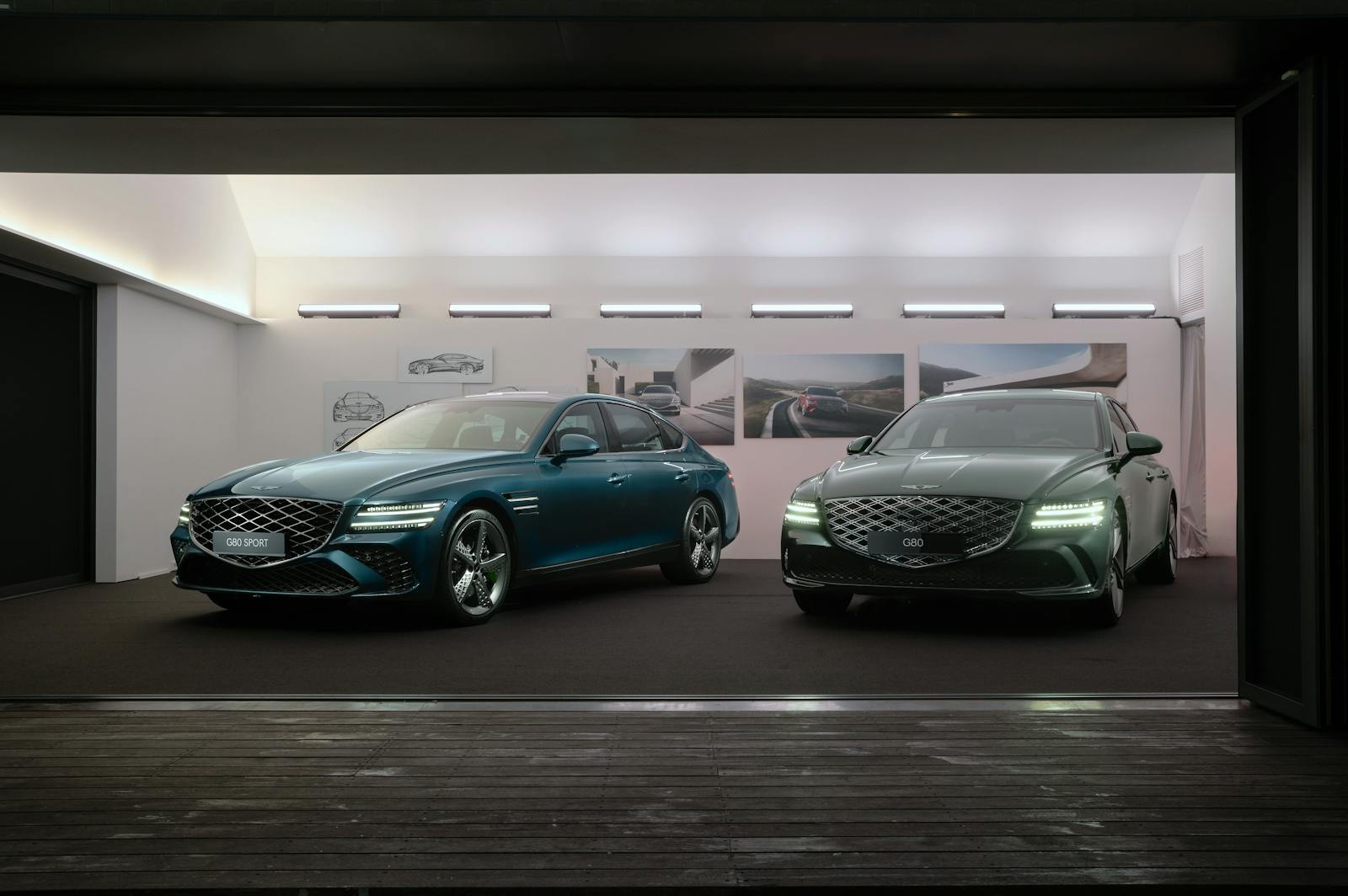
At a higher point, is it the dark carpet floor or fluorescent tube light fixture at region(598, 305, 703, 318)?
fluorescent tube light fixture at region(598, 305, 703, 318)

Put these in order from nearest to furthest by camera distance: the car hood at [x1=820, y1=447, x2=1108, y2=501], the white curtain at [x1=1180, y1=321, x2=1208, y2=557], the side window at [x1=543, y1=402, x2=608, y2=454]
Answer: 1. the car hood at [x1=820, y1=447, x2=1108, y2=501]
2. the side window at [x1=543, y1=402, x2=608, y2=454]
3. the white curtain at [x1=1180, y1=321, x2=1208, y2=557]

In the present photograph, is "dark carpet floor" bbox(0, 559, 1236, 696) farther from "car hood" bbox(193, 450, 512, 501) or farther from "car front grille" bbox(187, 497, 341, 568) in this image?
"car hood" bbox(193, 450, 512, 501)

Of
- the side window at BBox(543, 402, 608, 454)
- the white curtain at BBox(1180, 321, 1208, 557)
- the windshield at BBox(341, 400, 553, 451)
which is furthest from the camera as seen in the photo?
the white curtain at BBox(1180, 321, 1208, 557)

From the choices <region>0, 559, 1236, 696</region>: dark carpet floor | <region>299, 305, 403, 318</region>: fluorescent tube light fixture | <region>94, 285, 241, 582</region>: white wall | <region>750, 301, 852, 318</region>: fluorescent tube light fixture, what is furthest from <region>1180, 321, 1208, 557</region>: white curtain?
<region>94, 285, 241, 582</region>: white wall

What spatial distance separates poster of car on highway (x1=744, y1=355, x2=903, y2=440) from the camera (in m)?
11.4

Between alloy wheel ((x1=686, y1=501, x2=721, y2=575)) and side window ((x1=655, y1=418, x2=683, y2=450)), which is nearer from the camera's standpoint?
side window ((x1=655, y1=418, x2=683, y2=450))

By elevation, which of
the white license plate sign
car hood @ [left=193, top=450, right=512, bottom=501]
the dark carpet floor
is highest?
car hood @ [left=193, top=450, right=512, bottom=501]

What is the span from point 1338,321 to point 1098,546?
229cm

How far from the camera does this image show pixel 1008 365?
1134 cm

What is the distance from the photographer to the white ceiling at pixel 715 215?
11.2 meters

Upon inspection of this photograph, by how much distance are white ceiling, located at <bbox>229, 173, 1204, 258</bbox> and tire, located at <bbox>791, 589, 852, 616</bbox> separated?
5883mm

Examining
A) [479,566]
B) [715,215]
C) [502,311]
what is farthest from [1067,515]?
[502,311]

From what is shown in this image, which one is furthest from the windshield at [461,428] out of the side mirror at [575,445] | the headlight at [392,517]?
the headlight at [392,517]

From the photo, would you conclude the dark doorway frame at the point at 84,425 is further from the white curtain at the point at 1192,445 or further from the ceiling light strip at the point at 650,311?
the white curtain at the point at 1192,445
